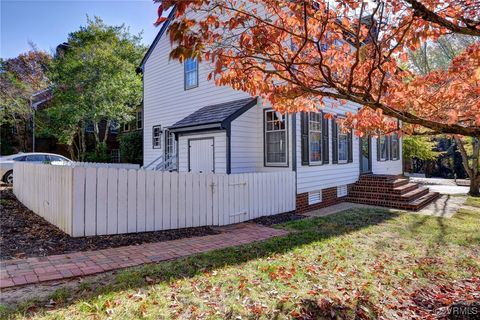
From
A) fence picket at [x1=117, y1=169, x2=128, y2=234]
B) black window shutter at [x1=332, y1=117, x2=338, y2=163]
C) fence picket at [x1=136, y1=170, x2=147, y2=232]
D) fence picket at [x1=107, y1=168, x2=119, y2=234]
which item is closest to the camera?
fence picket at [x1=107, y1=168, x2=119, y2=234]

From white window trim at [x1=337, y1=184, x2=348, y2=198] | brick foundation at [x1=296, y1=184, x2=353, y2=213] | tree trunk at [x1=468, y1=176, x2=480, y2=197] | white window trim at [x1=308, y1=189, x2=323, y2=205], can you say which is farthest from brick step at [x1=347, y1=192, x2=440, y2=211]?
tree trunk at [x1=468, y1=176, x2=480, y2=197]

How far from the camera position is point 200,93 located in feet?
41.4

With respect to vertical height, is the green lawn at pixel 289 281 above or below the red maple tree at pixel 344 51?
below

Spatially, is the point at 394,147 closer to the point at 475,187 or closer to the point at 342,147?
the point at 475,187

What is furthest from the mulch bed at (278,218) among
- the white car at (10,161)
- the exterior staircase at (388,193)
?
the white car at (10,161)

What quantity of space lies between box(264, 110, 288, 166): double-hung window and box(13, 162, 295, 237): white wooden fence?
129cm

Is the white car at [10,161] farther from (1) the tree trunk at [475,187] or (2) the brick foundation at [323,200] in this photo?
(1) the tree trunk at [475,187]

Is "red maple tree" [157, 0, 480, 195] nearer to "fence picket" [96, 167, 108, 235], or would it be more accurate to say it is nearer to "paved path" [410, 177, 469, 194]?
"fence picket" [96, 167, 108, 235]

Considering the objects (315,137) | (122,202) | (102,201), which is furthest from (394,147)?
(102,201)

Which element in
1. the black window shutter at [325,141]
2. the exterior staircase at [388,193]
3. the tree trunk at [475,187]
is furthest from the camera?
the tree trunk at [475,187]

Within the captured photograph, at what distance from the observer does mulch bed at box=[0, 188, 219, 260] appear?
4.96 meters

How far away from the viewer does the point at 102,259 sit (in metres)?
4.63

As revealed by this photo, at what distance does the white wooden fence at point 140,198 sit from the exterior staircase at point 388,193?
451 centimetres

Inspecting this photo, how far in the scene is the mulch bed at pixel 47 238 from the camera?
496 cm
